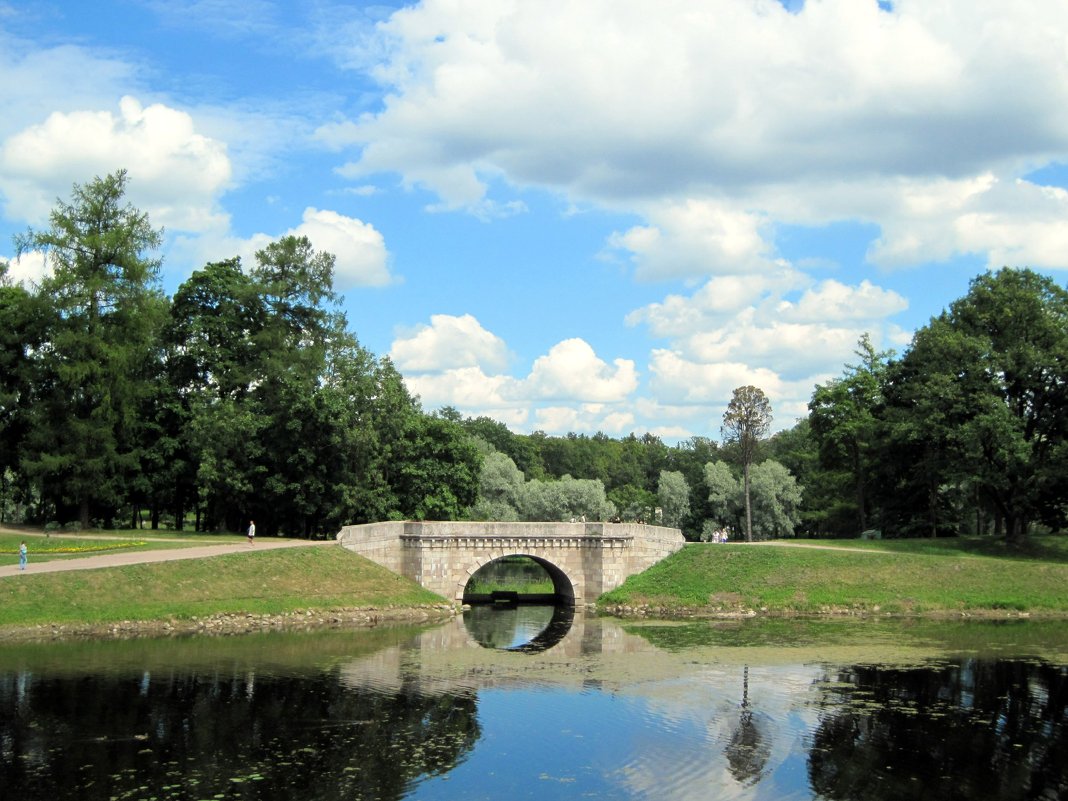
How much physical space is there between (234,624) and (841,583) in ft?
96.2

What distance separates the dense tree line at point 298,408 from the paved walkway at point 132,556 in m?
7.62

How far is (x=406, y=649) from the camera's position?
36375mm

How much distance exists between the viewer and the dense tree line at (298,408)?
5462cm

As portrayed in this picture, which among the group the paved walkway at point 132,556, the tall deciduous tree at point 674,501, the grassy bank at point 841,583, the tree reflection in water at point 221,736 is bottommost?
the tree reflection in water at point 221,736

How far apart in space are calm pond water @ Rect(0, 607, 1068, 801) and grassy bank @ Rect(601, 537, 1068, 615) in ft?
31.2

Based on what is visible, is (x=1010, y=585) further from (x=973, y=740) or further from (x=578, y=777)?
(x=578, y=777)

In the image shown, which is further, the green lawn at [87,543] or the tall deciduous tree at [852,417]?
the tall deciduous tree at [852,417]

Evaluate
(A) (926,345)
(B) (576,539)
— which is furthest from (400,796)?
(A) (926,345)

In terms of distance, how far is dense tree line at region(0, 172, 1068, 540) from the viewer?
54625 millimetres

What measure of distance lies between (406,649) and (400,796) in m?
17.3

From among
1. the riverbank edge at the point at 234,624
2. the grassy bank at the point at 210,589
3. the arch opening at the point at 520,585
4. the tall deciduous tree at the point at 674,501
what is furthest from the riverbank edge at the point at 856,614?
the tall deciduous tree at the point at 674,501

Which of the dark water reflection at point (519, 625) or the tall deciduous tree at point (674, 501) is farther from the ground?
the tall deciduous tree at point (674, 501)

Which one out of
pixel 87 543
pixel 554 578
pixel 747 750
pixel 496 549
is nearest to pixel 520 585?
pixel 554 578

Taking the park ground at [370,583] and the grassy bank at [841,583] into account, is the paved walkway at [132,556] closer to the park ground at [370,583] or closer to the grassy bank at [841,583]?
the park ground at [370,583]
